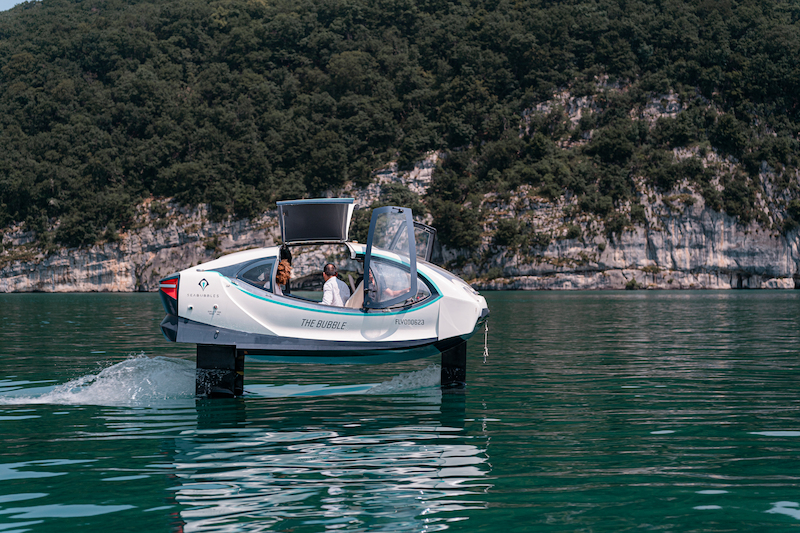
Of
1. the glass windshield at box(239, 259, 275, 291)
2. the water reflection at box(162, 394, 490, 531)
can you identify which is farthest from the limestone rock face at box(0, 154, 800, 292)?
the water reflection at box(162, 394, 490, 531)

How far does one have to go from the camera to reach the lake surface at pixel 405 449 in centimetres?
673

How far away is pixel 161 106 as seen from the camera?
494 ft

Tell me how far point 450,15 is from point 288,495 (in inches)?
6590

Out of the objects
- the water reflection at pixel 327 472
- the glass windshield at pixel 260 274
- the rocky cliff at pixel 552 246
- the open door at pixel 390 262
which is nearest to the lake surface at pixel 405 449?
the water reflection at pixel 327 472

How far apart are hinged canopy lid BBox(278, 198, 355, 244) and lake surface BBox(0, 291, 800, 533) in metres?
2.90

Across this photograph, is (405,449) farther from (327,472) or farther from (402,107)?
(402,107)

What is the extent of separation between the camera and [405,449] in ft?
30.8

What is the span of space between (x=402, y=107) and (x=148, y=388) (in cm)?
13701

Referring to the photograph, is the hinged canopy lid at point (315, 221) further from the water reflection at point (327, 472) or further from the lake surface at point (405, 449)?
the water reflection at point (327, 472)

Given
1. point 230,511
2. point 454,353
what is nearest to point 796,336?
point 454,353

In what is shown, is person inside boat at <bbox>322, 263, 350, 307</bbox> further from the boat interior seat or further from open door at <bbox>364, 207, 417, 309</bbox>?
open door at <bbox>364, 207, 417, 309</bbox>

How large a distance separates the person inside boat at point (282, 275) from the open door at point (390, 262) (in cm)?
151

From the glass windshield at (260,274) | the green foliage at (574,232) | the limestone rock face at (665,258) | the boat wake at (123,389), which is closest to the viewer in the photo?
the glass windshield at (260,274)

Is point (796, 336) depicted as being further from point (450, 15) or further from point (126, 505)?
point (450, 15)
